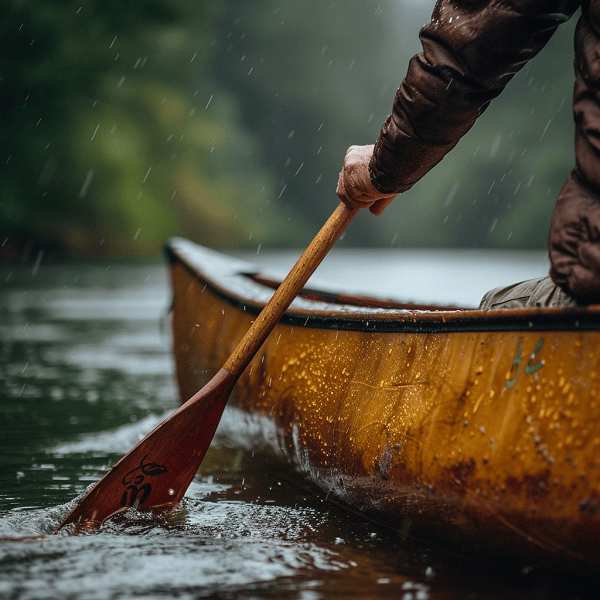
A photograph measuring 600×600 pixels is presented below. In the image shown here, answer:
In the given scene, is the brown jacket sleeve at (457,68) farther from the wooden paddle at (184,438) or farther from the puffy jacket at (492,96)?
the wooden paddle at (184,438)

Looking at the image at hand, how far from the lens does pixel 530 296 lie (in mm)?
1722

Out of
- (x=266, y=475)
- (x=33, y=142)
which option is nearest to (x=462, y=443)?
(x=266, y=475)

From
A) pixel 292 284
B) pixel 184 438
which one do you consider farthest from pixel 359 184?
pixel 184 438

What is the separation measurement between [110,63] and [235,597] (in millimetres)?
32177

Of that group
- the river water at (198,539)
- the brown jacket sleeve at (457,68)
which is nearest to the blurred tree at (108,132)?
the river water at (198,539)

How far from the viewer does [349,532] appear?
1924mm

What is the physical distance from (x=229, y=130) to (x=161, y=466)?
38.9 meters

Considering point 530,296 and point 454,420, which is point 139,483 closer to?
point 454,420

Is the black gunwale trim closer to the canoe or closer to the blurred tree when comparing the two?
the canoe

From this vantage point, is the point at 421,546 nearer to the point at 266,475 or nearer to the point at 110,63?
the point at 266,475

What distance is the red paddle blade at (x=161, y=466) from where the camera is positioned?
77.8 inches

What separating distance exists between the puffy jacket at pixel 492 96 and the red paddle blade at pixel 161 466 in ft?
2.84

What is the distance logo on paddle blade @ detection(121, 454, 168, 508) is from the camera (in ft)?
6.73

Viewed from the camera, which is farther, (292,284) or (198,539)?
(292,284)
